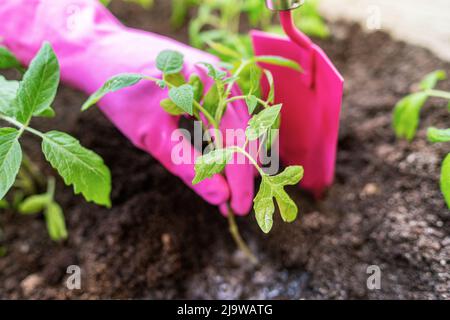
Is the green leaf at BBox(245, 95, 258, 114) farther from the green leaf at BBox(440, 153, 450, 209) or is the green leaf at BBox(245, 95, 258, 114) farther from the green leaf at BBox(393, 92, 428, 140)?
the green leaf at BBox(393, 92, 428, 140)

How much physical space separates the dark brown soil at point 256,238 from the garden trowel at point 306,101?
76 millimetres

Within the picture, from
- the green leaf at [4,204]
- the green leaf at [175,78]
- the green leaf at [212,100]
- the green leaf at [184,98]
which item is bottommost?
the green leaf at [4,204]

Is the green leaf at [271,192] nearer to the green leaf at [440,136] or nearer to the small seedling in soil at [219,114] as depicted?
the small seedling in soil at [219,114]

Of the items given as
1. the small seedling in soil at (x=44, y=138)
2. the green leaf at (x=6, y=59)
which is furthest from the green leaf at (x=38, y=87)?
the green leaf at (x=6, y=59)

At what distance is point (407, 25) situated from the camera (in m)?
1.21

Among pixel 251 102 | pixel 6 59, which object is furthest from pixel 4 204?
pixel 251 102

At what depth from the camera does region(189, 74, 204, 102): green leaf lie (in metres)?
0.63

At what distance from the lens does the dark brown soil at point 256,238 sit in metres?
0.75

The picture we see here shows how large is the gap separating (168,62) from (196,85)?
0.05 meters

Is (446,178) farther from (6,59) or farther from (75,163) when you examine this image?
(6,59)

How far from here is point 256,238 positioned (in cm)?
86

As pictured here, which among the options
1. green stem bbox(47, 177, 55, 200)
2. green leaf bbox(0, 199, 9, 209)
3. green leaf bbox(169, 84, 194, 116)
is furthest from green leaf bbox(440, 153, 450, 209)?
green leaf bbox(0, 199, 9, 209)

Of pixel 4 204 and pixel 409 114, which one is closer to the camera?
pixel 409 114

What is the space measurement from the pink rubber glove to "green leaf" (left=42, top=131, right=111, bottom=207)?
0.12 m
